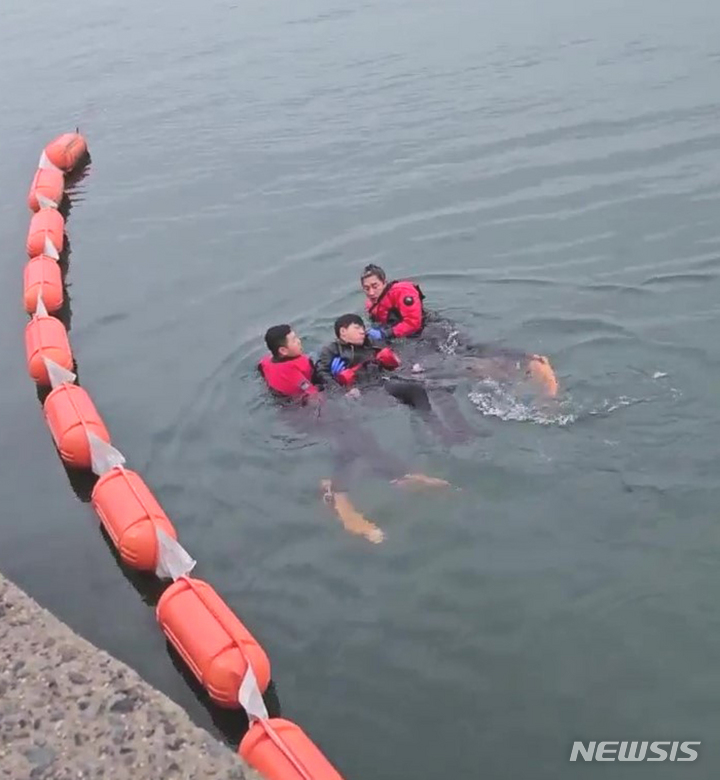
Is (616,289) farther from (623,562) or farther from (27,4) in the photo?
(27,4)

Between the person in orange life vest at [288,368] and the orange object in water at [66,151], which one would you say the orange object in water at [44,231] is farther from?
the person in orange life vest at [288,368]

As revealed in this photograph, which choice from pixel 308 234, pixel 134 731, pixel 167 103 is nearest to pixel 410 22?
pixel 167 103

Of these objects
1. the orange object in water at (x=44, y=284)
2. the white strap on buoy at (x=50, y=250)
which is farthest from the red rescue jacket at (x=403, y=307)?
the white strap on buoy at (x=50, y=250)

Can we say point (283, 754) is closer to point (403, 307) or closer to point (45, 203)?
point (403, 307)

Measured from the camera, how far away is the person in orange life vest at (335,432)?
7434 millimetres

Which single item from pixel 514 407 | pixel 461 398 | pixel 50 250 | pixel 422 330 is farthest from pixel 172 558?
pixel 50 250

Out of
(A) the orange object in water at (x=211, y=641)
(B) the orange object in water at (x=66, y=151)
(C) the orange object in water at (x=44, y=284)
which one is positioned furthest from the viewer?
(B) the orange object in water at (x=66, y=151)

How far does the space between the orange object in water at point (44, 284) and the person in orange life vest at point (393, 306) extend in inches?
185

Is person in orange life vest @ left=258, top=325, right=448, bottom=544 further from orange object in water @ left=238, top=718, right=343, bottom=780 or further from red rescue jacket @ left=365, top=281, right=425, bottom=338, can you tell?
orange object in water @ left=238, top=718, right=343, bottom=780

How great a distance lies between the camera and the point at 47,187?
1591 centimetres

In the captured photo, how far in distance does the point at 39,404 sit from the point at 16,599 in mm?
5208

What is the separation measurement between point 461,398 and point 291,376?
152 cm

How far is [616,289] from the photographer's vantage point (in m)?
10.0

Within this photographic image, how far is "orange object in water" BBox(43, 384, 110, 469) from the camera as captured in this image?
28.5 feet
